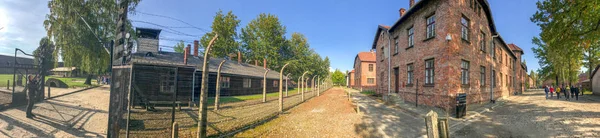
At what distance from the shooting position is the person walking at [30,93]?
7.50 metres

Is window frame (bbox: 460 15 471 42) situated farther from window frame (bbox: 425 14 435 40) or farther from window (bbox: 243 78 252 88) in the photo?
window (bbox: 243 78 252 88)

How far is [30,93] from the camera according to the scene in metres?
7.56

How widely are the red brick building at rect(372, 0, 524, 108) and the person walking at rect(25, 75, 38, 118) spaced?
623 inches

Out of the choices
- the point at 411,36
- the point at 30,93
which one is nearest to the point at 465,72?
the point at 411,36

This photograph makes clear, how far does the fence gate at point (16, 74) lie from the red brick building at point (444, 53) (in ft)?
51.9

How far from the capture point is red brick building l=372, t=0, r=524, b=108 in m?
10.8

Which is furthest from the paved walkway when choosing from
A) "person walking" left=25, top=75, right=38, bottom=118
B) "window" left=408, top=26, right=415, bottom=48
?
"window" left=408, top=26, right=415, bottom=48

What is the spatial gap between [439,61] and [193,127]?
1098 cm

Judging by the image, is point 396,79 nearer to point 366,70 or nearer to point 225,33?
point 366,70

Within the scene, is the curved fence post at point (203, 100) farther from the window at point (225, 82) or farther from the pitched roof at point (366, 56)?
the pitched roof at point (366, 56)

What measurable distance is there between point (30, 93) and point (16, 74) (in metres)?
3.28

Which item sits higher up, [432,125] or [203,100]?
[203,100]

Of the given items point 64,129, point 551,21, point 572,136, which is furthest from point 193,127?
point 551,21

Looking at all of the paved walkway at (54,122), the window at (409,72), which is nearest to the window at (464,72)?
the window at (409,72)
